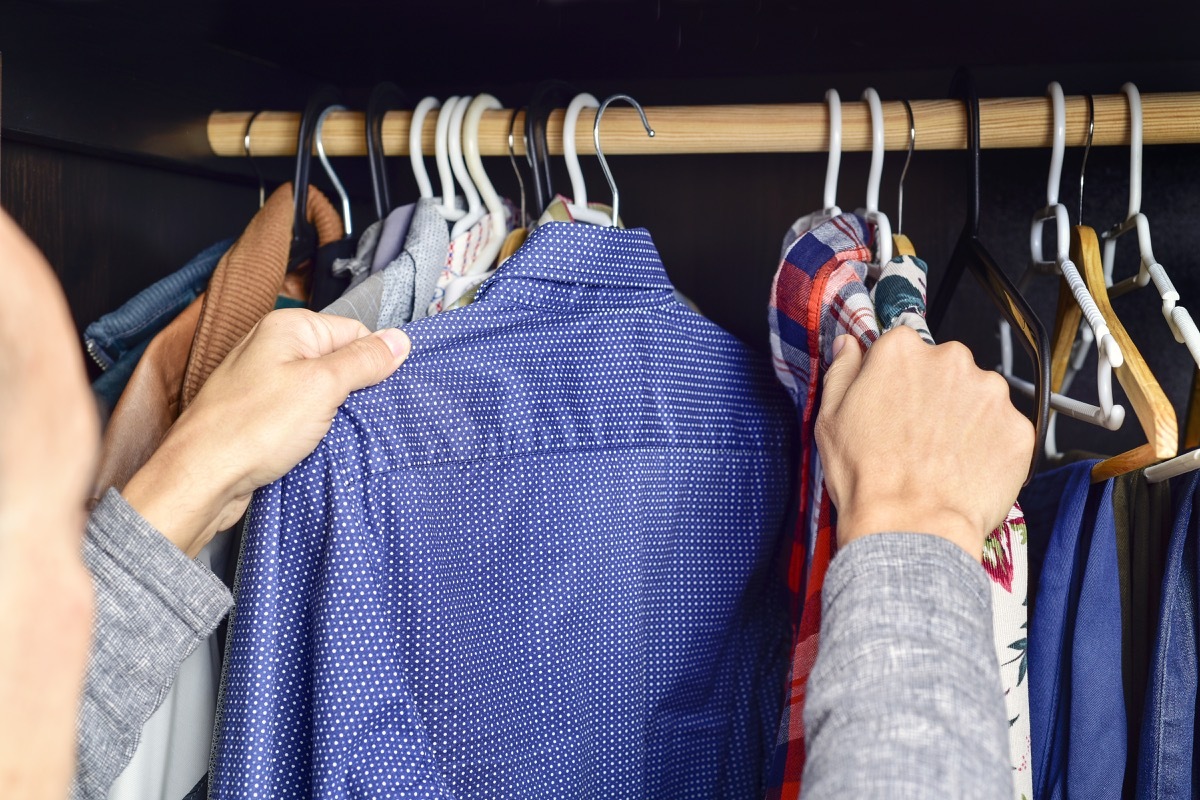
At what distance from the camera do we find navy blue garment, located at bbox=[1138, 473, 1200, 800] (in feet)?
1.76

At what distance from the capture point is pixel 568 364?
24.2 inches

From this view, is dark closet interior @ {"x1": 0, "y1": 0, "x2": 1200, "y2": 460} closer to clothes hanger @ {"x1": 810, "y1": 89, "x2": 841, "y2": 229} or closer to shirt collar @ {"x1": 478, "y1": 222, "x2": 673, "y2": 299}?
clothes hanger @ {"x1": 810, "y1": 89, "x2": 841, "y2": 229}

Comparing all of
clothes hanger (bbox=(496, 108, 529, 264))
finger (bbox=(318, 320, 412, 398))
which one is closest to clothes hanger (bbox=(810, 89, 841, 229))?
clothes hanger (bbox=(496, 108, 529, 264))

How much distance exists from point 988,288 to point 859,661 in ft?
1.17

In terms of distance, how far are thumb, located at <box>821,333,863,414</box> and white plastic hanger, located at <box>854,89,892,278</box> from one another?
13 cm

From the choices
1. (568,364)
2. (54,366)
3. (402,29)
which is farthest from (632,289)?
(54,366)

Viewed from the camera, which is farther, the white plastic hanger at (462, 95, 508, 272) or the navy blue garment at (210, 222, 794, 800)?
the white plastic hanger at (462, 95, 508, 272)

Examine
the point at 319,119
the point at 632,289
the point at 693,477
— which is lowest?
Answer: the point at 693,477

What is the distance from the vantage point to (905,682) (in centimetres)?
38

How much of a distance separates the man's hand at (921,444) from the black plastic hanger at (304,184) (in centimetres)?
47

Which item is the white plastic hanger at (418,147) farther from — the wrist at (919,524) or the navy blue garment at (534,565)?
the wrist at (919,524)

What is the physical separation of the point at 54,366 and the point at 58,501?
0.02m

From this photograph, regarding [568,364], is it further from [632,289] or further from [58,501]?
[58,501]

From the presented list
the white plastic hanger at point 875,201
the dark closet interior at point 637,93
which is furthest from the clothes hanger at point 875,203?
the dark closet interior at point 637,93
